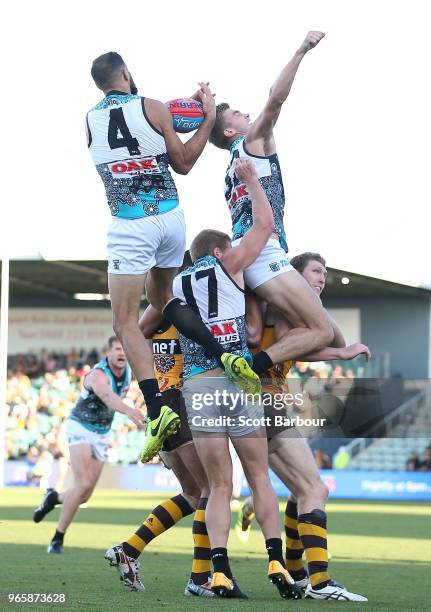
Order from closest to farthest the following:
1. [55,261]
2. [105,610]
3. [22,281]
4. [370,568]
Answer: [105,610] → [370,568] → [55,261] → [22,281]

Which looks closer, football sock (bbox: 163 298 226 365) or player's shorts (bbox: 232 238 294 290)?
football sock (bbox: 163 298 226 365)

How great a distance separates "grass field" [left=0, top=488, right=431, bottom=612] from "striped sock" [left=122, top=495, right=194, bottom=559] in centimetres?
32

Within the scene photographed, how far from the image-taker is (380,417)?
1037 cm

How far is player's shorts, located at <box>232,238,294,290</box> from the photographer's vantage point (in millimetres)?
8586

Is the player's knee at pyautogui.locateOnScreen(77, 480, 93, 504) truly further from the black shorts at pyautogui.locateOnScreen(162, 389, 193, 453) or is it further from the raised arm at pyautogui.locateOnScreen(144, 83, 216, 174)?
the raised arm at pyautogui.locateOnScreen(144, 83, 216, 174)

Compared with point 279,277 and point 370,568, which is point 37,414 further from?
point 279,277

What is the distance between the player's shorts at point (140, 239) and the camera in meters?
8.20

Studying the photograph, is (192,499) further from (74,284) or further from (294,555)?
(74,284)

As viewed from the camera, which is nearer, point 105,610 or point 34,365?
point 105,610

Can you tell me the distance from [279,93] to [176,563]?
525 centimetres

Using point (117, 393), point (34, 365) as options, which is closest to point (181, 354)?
point (117, 393)

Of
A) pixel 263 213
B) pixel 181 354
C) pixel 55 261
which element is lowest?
pixel 181 354

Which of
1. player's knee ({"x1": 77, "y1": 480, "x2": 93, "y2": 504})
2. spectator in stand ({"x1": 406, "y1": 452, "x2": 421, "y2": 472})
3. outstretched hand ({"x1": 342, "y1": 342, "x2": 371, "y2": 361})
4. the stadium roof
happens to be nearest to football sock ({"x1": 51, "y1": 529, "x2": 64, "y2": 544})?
player's knee ({"x1": 77, "y1": 480, "x2": 93, "y2": 504})

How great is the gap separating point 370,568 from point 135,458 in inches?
813
